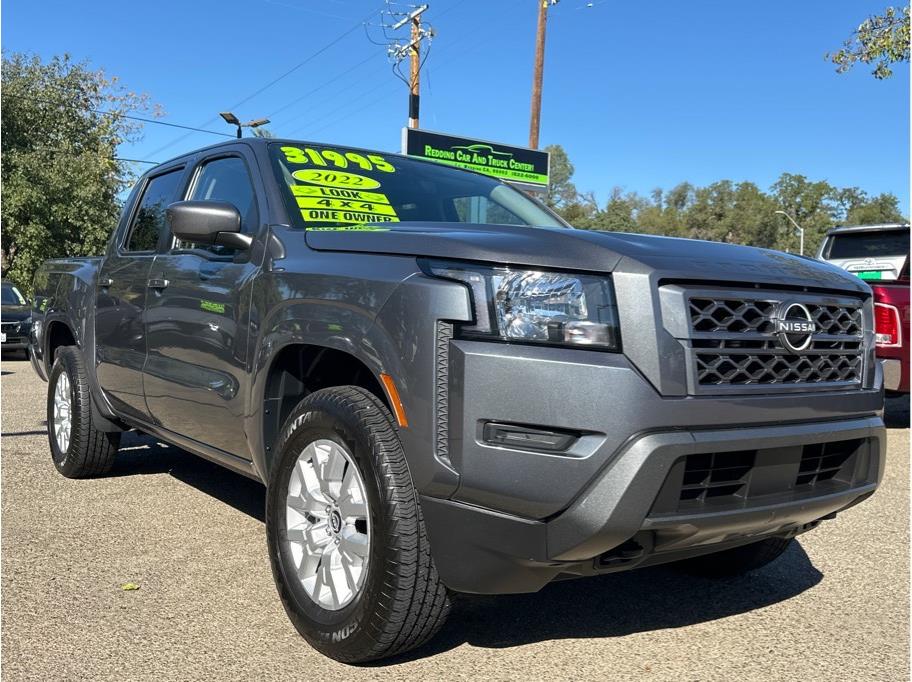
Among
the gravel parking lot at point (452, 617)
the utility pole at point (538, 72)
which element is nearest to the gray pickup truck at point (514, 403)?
the gravel parking lot at point (452, 617)

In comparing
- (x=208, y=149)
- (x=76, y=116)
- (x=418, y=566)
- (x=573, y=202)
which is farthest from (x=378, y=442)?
(x=573, y=202)

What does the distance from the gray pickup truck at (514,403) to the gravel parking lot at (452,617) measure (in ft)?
1.04

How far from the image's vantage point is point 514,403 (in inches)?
A: 89.4

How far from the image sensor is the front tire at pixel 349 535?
2.47m

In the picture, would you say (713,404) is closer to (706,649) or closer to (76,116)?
(706,649)

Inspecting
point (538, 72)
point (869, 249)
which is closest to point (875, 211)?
point (538, 72)

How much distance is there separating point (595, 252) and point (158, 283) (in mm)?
2502

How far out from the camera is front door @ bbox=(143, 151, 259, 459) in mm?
3398

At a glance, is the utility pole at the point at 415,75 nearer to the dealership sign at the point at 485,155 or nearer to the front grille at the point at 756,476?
the dealership sign at the point at 485,155

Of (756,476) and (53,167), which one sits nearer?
(756,476)

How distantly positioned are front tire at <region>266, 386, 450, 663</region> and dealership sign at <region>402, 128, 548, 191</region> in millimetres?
15602

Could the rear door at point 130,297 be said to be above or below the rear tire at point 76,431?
above

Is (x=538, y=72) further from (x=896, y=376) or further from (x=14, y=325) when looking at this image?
(x=896, y=376)

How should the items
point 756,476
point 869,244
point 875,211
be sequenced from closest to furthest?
point 756,476 → point 869,244 → point 875,211
